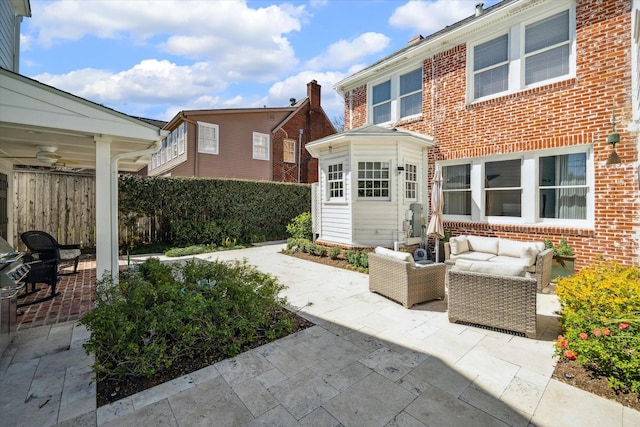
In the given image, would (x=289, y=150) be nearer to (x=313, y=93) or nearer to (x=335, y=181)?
(x=313, y=93)

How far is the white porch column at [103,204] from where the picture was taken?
4.59 meters

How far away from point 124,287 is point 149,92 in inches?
1279

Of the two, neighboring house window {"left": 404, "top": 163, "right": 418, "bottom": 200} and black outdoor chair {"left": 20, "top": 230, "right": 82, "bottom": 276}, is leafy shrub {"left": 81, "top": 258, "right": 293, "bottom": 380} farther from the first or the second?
neighboring house window {"left": 404, "top": 163, "right": 418, "bottom": 200}

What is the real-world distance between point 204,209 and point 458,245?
8.95 metres

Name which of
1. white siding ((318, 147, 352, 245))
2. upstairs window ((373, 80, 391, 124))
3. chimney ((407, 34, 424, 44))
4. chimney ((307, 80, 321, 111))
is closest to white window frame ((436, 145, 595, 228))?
white siding ((318, 147, 352, 245))

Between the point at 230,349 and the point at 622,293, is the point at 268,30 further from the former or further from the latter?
the point at 622,293

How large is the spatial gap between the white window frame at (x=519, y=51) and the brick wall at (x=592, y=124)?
143 millimetres

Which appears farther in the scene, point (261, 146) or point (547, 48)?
point (261, 146)

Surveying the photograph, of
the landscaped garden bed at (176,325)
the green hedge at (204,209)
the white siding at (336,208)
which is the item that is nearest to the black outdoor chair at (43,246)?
the landscaped garden bed at (176,325)

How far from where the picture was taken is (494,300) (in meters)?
4.02

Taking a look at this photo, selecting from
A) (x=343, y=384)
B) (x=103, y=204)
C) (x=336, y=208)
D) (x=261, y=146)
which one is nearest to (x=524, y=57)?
(x=336, y=208)

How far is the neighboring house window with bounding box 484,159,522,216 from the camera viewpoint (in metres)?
7.50

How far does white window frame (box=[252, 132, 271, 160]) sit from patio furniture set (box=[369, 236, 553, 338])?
14.3 metres

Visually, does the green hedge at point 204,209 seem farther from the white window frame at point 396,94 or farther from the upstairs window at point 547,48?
the upstairs window at point 547,48
